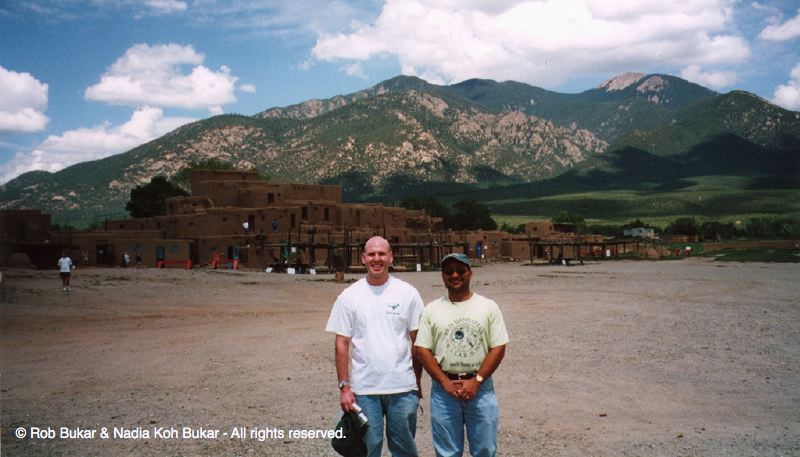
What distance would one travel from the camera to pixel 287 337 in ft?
52.7

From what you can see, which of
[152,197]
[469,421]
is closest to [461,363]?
[469,421]

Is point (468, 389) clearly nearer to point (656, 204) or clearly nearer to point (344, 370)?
point (344, 370)

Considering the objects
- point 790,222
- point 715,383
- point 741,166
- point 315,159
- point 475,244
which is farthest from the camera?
point 741,166

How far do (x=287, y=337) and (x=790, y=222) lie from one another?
118 metres

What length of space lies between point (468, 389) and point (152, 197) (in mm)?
79040

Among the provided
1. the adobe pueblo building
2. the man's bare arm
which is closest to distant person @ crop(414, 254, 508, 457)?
the man's bare arm

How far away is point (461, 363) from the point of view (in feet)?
16.8

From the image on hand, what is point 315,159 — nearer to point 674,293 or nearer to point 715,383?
point 674,293

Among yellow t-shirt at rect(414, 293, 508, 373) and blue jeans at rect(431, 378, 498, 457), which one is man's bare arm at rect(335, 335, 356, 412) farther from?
blue jeans at rect(431, 378, 498, 457)

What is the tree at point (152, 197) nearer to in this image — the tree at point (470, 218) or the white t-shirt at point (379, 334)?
the tree at point (470, 218)

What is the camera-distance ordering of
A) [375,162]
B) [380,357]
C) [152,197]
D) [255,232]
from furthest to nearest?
[375,162] → [152,197] → [255,232] → [380,357]

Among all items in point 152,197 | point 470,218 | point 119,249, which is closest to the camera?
point 119,249

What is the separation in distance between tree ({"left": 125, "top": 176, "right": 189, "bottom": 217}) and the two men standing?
75.3 meters

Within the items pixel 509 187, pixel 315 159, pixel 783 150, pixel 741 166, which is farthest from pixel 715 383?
pixel 783 150
